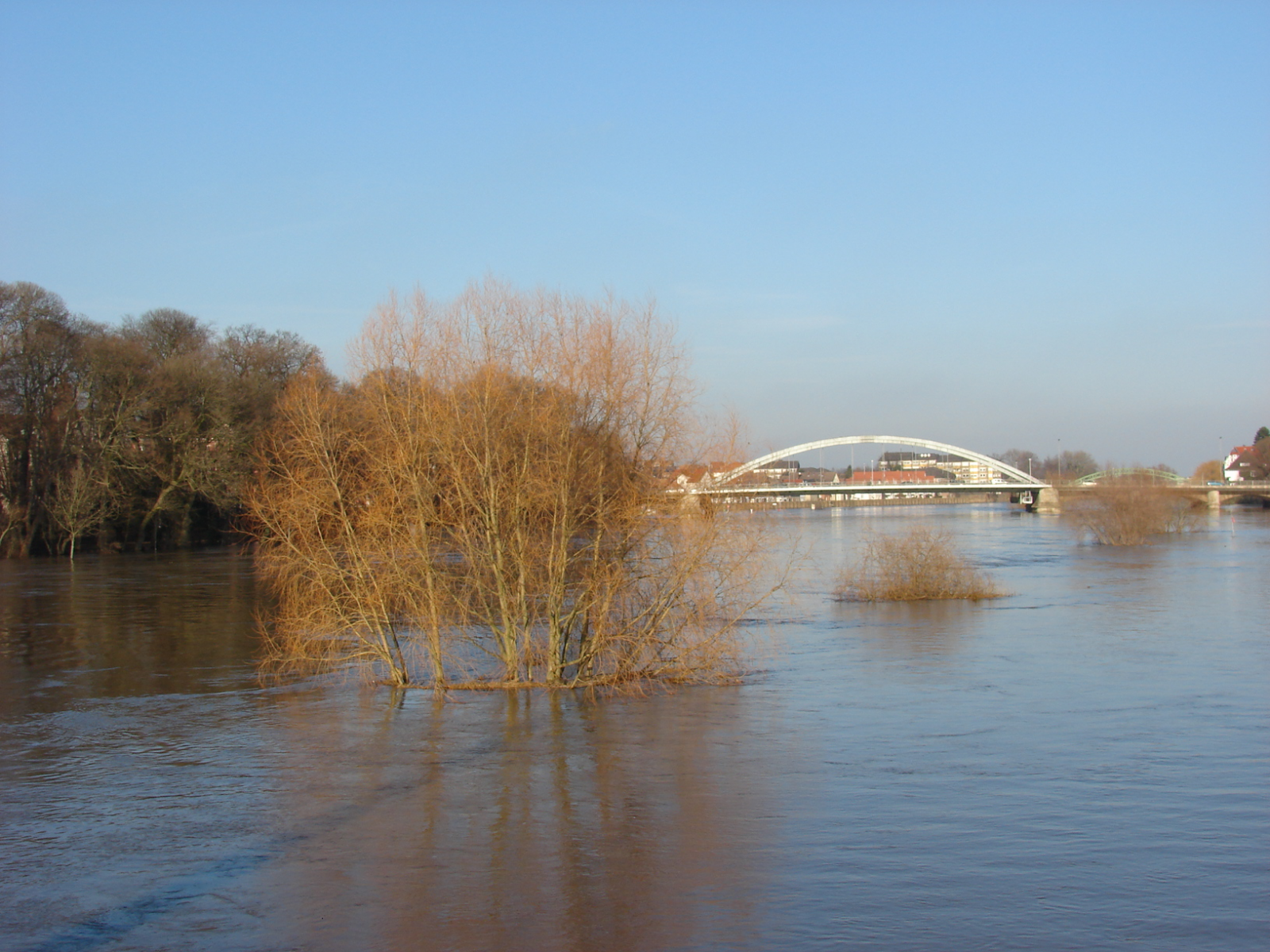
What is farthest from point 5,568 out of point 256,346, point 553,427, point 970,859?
point 970,859

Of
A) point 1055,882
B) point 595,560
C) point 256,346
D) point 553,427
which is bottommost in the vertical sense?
point 1055,882

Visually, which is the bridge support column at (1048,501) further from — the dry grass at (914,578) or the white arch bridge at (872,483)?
the dry grass at (914,578)

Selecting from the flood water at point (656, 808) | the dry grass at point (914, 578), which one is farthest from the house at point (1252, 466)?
the flood water at point (656, 808)

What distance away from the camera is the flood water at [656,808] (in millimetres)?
8852

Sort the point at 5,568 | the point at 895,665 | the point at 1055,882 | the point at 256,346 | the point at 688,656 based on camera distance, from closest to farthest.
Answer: the point at 1055,882, the point at 688,656, the point at 895,665, the point at 5,568, the point at 256,346

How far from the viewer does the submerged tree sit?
1741 centimetres

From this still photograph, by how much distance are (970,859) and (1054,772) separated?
4112 mm

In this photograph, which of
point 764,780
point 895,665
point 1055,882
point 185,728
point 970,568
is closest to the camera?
point 1055,882

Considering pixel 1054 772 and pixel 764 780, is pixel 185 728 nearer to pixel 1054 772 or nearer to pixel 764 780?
pixel 764 780

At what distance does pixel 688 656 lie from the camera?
18.6 metres

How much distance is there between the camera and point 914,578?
113 ft

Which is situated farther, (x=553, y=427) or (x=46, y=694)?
(x=46, y=694)

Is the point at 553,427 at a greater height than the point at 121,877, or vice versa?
the point at 553,427

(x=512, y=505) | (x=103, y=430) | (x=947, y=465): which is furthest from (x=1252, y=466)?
(x=512, y=505)
